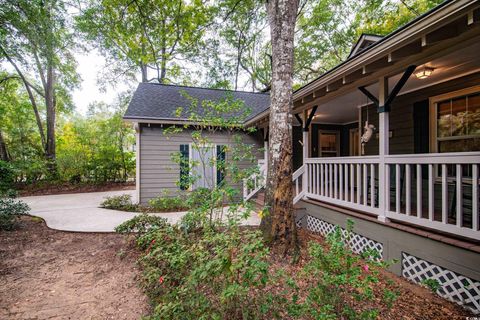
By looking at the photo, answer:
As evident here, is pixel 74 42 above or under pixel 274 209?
above

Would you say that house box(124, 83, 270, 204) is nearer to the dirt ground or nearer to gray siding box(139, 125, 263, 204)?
gray siding box(139, 125, 263, 204)

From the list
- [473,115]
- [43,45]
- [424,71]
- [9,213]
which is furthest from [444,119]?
[43,45]

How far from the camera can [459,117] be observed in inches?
157

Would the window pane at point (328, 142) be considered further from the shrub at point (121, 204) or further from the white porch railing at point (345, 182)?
the shrub at point (121, 204)

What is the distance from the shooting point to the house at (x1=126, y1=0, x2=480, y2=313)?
7.60ft

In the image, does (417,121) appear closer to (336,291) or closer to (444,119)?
(444,119)

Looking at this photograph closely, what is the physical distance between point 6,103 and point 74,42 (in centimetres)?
513

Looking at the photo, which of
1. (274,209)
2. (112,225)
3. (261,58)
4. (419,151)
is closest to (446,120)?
(419,151)

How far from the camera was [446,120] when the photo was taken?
4.21 metres

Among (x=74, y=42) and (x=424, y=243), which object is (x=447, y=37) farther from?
(x=74, y=42)

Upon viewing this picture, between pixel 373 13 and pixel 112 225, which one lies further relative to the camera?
pixel 373 13

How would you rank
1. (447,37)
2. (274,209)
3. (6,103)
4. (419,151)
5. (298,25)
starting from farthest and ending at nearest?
(298,25) < (6,103) < (419,151) < (274,209) < (447,37)

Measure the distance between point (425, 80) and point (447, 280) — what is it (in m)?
3.67

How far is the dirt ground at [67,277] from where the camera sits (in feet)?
7.55
